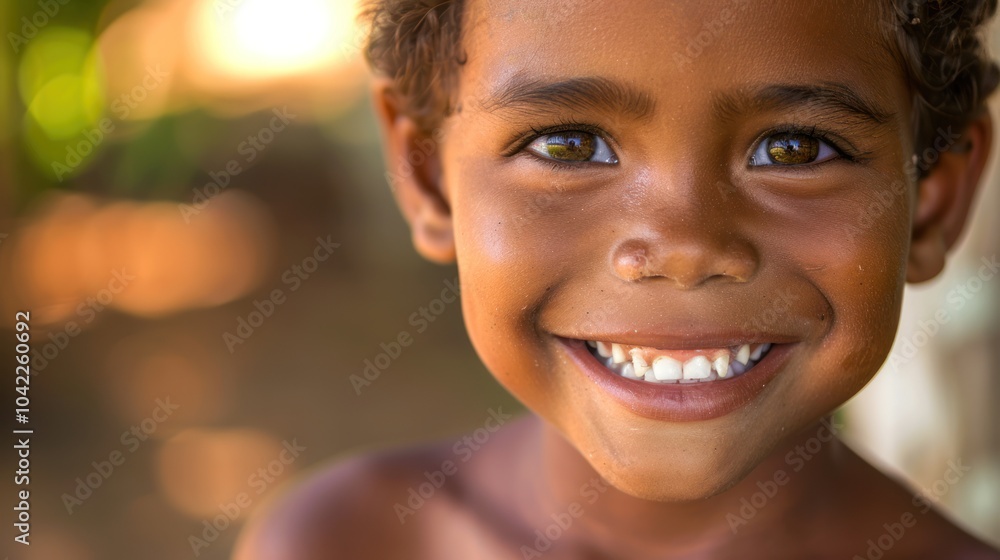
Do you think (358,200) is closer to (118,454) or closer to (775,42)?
(118,454)

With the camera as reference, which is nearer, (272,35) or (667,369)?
(667,369)

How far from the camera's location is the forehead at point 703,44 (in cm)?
107

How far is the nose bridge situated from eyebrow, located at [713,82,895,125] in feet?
0.23

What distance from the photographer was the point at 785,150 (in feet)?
3.83

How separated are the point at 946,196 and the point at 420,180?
771 millimetres

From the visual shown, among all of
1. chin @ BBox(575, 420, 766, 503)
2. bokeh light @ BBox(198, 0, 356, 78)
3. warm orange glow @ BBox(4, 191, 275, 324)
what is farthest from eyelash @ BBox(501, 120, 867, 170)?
bokeh light @ BBox(198, 0, 356, 78)

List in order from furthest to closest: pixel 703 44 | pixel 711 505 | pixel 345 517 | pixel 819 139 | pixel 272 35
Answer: pixel 272 35 < pixel 345 517 < pixel 711 505 < pixel 819 139 < pixel 703 44

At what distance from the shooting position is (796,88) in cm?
110

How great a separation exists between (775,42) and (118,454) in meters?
2.92

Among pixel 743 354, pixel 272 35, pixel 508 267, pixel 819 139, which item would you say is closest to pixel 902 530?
pixel 743 354

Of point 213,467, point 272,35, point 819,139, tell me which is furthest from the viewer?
point 272,35

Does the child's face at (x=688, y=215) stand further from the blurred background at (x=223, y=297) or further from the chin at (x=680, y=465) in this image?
the blurred background at (x=223, y=297)

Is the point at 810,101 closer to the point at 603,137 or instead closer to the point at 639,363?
the point at 603,137

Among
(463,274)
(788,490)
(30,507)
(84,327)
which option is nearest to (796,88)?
(463,274)
